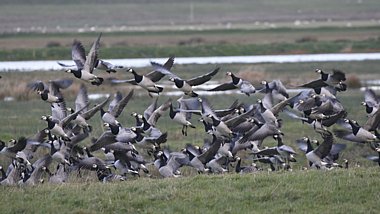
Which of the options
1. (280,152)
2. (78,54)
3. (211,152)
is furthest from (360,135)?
(78,54)

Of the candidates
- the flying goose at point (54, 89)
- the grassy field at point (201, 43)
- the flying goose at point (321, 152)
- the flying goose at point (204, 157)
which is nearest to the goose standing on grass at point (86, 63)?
the flying goose at point (54, 89)

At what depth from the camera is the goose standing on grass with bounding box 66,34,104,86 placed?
18469 millimetres

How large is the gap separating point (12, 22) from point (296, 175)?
9340cm

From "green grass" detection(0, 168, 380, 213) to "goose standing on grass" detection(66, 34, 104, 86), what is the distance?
4.17 m

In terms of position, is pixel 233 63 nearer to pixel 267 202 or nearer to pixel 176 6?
pixel 267 202

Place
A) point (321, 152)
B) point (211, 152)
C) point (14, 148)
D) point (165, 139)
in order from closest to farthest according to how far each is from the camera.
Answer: point (321, 152)
point (14, 148)
point (211, 152)
point (165, 139)

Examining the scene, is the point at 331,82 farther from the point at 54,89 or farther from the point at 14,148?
the point at 14,148

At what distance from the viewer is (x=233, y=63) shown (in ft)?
157

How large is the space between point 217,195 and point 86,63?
6.28 m

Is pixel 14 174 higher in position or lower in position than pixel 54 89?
lower

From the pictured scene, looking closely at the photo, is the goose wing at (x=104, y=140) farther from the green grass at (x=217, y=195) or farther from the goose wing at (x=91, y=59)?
the green grass at (x=217, y=195)

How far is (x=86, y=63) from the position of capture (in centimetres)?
1892

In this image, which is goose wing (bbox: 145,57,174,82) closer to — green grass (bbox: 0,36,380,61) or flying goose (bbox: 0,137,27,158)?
flying goose (bbox: 0,137,27,158)

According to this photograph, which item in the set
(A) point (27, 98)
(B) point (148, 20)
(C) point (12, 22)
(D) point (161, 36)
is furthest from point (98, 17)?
(A) point (27, 98)
